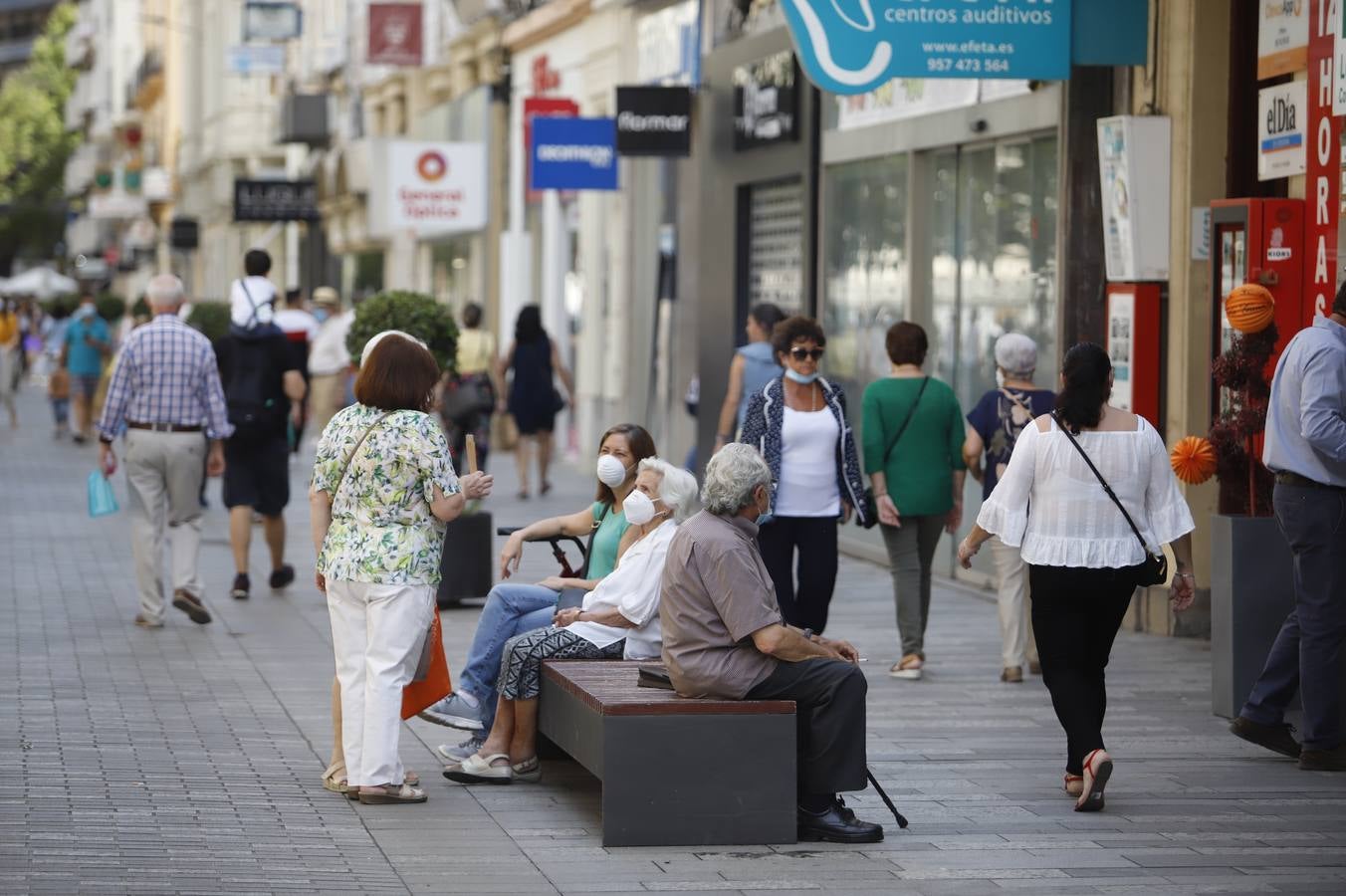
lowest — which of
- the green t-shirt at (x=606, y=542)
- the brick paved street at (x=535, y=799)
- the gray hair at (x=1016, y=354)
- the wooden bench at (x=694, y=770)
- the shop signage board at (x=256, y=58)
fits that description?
the brick paved street at (x=535, y=799)

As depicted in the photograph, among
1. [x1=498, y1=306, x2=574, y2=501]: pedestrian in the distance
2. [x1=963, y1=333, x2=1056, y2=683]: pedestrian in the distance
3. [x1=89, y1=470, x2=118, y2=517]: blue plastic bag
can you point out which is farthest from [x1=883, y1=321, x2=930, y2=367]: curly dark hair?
[x1=498, y1=306, x2=574, y2=501]: pedestrian in the distance

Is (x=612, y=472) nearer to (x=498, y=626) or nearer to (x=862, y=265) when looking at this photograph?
(x=498, y=626)

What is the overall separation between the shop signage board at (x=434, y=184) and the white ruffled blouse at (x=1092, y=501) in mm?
20619

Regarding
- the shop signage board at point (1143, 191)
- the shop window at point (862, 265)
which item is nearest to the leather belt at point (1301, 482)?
the shop signage board at point (1143, 191)

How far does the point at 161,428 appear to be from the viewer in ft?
42.8

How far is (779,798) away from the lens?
24.9ft

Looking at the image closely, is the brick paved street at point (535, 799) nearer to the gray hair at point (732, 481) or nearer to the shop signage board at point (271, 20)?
the gray hair at point (732, 481)

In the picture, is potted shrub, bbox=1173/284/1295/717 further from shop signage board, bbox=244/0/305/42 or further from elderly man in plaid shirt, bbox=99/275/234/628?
shop signage board, bbox=244/0/305/42

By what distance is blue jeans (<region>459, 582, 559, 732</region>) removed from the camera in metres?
8.80

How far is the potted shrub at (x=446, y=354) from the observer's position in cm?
1407

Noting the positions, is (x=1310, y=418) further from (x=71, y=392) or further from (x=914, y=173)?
(x=71, y=392)

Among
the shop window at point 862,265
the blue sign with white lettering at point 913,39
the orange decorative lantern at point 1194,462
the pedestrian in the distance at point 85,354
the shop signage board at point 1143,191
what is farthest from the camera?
the pedestrian in the distance at point 85,354

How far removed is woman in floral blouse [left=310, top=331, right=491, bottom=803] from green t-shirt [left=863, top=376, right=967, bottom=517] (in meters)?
→ 3.52

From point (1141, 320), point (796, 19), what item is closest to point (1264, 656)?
point (1141, 320)
